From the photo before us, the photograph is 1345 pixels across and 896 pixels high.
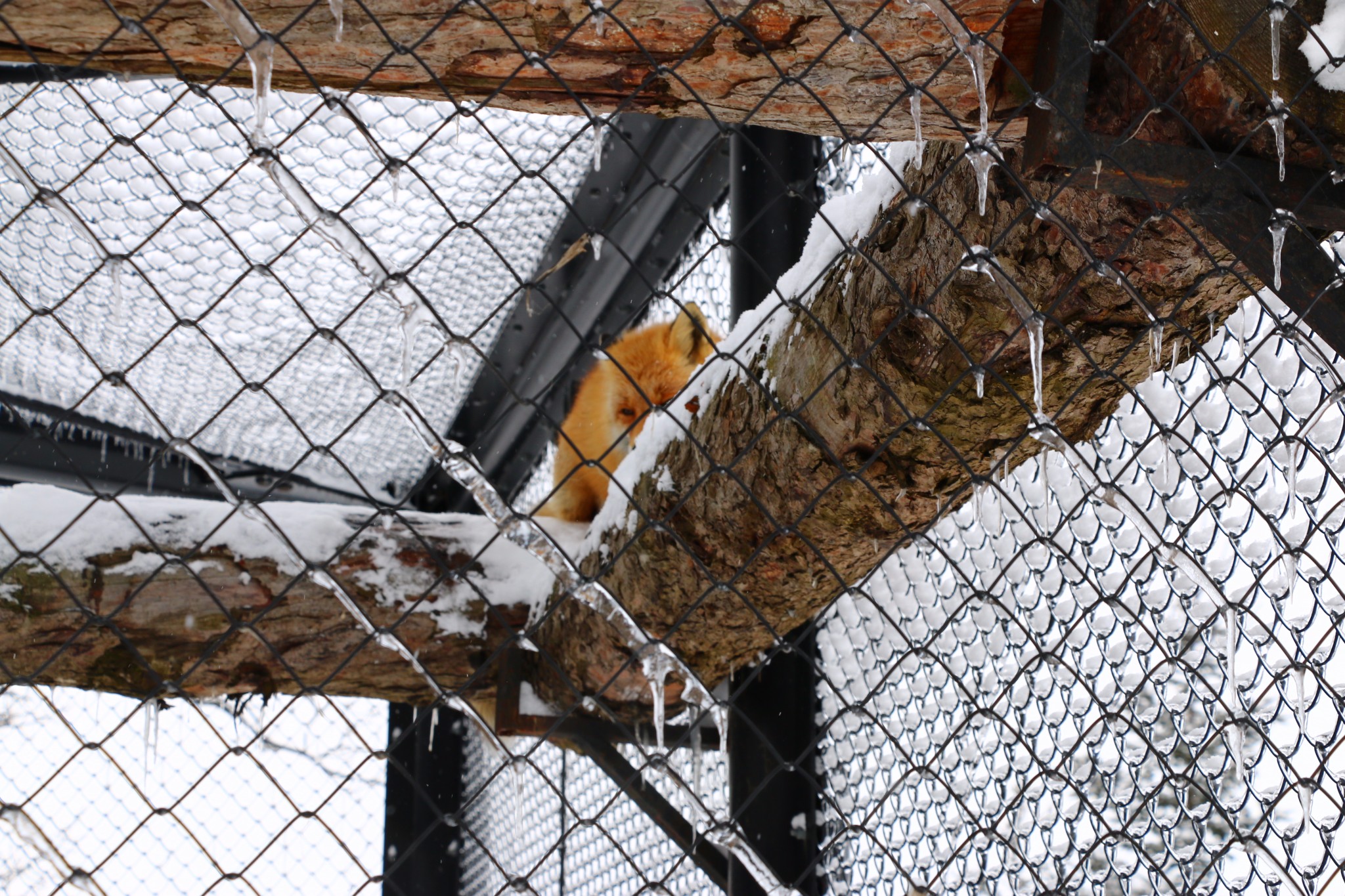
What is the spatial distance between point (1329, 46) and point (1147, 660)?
1042 millimetres

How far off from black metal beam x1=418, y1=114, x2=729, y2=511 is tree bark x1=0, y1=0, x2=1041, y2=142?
0.52 metres

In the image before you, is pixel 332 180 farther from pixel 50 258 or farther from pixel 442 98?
pixel 442 98

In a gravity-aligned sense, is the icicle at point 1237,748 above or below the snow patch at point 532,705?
below

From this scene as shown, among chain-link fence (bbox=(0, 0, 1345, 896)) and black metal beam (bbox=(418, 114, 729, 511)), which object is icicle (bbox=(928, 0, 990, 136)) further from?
black metal beam (bbox=(418, 114, 729, 511))

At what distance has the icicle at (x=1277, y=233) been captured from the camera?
1244mm

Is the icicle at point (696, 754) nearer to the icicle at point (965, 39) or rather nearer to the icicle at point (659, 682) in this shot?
the icicle at point (659, 682)

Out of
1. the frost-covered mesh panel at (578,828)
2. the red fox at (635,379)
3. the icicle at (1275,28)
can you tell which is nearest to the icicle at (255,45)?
the icicle at (1275,28)

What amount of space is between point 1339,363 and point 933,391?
72 centimetres

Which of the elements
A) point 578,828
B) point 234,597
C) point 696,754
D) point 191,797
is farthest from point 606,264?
point 191,797

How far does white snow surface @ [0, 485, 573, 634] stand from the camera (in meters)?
Result: 1.80

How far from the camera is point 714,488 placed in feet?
6.00

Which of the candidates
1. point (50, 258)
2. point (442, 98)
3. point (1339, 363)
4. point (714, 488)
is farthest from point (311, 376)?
point (1339, 363)

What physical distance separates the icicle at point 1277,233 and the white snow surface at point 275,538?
140 cm

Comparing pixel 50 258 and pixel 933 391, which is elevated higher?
pixel 50 258
